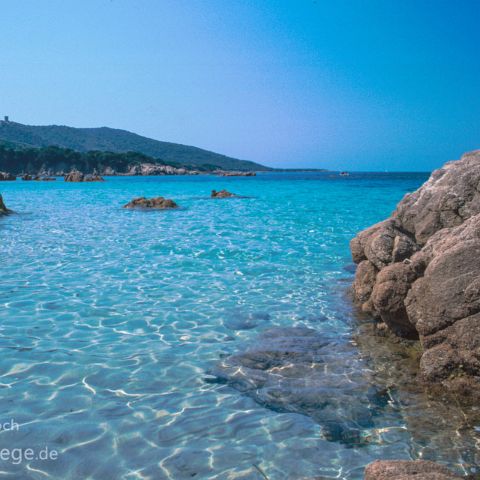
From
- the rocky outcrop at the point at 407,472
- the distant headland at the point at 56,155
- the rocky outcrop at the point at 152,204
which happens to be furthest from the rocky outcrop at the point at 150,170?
the rocky outcrop at the point at 407,472

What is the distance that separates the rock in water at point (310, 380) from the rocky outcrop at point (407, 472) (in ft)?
4.11

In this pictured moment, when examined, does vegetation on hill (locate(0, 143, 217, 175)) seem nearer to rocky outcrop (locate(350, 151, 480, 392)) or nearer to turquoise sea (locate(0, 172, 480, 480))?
turquoise sea (locate(0, 172, 480, 480))

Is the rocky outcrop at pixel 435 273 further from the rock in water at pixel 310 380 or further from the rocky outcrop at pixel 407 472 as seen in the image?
the rocky outcrop at pixel 407 472

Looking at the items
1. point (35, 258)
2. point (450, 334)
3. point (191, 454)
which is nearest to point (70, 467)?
point (191, 454)

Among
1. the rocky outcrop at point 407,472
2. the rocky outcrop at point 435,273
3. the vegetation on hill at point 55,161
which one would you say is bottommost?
the rocky outcrop at point 407,472

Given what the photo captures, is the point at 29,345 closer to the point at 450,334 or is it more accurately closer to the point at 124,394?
the point at 124,394

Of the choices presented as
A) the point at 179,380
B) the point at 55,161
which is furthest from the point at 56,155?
the point at 179,380

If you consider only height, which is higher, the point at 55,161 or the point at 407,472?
the point at 55,161

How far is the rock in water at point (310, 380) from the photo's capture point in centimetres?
450

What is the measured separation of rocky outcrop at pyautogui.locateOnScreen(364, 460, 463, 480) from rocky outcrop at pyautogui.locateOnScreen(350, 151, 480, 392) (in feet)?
7.44

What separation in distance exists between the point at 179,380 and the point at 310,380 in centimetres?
149

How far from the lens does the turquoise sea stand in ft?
12.8

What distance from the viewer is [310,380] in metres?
5.33

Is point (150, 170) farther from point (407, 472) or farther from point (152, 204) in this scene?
point (407, 472)
